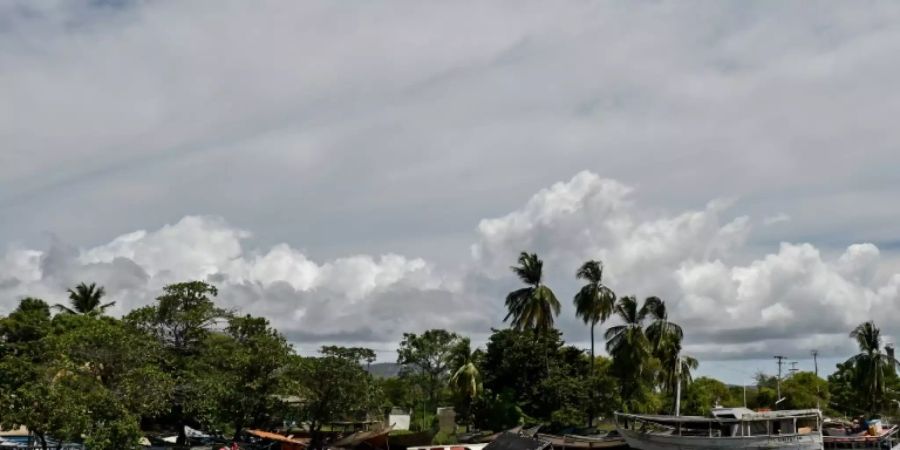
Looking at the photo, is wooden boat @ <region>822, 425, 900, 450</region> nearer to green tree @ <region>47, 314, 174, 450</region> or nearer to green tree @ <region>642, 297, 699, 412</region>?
green tree @ <region>642, 297, 699, 412</region>

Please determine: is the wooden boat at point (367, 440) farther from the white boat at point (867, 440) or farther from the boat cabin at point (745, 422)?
the white boat at point (867, 440)

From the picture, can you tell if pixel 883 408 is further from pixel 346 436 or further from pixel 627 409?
pixel 346 436

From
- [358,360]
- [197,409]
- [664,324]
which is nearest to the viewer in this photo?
[197,409]

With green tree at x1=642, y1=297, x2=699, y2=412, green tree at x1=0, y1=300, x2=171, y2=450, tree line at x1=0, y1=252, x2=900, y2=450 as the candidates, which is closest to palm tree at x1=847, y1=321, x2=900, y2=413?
tree line at x1=0, y1=252, x2=900, y2=450

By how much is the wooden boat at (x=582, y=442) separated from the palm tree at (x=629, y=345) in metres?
10.6

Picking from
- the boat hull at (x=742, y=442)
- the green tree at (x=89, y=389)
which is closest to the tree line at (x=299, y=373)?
the green tree at (x=89, y=389)

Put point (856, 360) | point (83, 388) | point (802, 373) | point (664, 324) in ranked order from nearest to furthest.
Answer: point (83, 388) → point (664, 324) → point (856, 360) → point (802, 373)

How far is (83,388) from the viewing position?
40812 mm

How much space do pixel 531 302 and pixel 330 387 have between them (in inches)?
973

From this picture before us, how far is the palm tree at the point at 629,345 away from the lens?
230ft

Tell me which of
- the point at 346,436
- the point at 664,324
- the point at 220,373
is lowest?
the point at 346,436

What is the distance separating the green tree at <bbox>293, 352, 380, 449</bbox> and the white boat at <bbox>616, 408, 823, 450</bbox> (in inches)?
640

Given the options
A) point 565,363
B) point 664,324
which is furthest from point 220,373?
point 664,324

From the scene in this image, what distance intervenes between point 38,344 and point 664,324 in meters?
46.8
